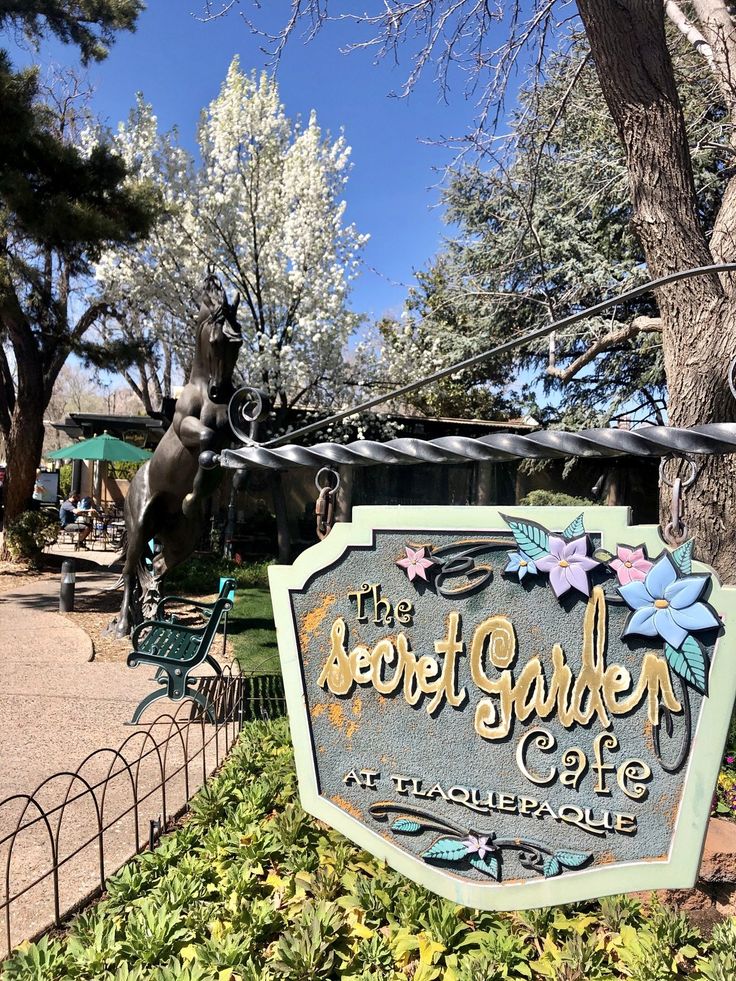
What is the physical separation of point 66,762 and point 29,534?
35.2ft

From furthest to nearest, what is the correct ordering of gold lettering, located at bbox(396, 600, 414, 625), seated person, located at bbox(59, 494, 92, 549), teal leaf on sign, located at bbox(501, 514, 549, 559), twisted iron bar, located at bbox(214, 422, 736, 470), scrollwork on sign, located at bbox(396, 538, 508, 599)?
seated person, located at bbox(59, 494, 92, 549), gold lettering, located at bbox(396, 600, 414, 625), scrollwork on sign, located at bbox(396, 538, 508, 599), teal leaf on sign, located at bbox(501, 514, 549, 559), twisted iron bar, located at bbox(214, 422, 736, 470)

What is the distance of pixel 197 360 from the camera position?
18.8 feet

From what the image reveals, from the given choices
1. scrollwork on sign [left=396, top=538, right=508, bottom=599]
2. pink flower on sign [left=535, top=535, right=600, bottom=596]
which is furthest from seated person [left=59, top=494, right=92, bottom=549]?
pink flower on sign [left=535, top=535, right=600, bottom=596]

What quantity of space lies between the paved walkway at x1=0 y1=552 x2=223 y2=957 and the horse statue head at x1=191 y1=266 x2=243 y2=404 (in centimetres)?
270

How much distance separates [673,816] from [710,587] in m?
0.82

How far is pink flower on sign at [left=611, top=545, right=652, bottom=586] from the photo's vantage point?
2.15 m

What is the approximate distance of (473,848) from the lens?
243 cm

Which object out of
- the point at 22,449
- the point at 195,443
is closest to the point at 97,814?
the point at 195,443

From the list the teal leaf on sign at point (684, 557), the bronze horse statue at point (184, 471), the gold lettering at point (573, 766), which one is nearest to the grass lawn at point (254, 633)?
the bronze horse statue at point (184, 471)

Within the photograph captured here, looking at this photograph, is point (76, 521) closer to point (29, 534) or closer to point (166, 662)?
point (29, 534)

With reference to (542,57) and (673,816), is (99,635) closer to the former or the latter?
(673,816)

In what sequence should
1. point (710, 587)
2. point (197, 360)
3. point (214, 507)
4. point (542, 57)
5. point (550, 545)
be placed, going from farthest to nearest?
point (214, 507), point (542, 57), point (197, 360), point (550, 545), point (710, 587)

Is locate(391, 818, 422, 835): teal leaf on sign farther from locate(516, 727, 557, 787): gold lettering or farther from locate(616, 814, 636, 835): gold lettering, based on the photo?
locate(616, 814, 636, 835): gold lettering

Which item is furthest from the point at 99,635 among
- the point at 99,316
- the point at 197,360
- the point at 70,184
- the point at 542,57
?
the point at 99,316
